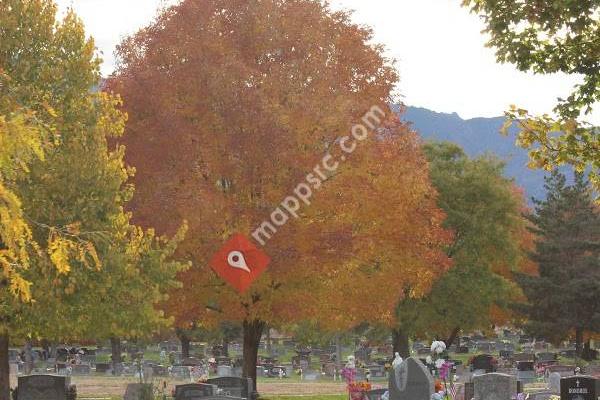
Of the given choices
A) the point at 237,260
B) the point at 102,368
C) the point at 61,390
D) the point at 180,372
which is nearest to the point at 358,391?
the point at 237,260

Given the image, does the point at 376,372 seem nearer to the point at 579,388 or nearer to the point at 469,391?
the point at 469,391

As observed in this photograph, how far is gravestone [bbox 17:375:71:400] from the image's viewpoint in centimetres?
2495

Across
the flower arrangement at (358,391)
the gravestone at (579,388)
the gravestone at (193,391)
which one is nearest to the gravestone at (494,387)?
the gravestone at (579,388)

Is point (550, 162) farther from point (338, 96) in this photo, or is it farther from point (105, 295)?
point (105, 295)

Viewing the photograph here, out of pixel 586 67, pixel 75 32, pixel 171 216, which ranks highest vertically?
pixel 75 32

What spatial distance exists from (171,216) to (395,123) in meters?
6.97

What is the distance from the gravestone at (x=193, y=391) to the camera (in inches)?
963

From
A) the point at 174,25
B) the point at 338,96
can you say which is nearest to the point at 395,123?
the point at 338,96

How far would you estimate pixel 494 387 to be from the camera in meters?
24.8

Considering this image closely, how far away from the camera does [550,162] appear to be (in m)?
17.1

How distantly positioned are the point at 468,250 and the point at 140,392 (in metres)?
24.1

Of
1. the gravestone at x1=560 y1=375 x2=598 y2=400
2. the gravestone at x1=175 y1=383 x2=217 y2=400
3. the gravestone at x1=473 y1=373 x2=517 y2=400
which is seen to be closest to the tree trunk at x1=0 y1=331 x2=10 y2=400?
the gravestone at x1=175 y1=383 x2=217 y2=400

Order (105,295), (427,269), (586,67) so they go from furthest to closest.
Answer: (427,269) → (105,295) → (586,67)

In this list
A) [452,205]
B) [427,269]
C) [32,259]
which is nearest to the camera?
[32,259]
